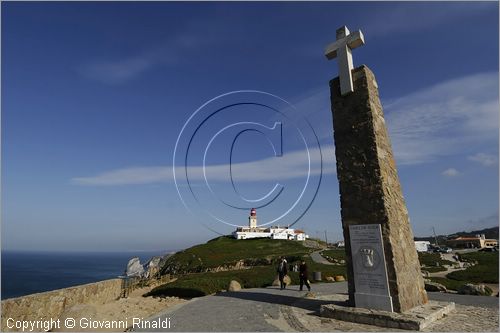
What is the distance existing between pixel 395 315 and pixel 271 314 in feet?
15.1

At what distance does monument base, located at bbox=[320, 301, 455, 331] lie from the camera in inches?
419

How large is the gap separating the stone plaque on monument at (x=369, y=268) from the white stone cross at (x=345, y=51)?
20.2ft

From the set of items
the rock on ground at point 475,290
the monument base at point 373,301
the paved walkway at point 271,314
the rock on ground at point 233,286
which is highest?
the monument base at point 373,301

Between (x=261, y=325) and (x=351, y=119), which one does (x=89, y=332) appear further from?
(x=351, y=119)

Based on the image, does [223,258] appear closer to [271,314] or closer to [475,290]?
[475,290]

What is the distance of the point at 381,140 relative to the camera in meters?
13.7

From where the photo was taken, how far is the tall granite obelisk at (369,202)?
12320mm

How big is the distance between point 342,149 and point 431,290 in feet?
39.4

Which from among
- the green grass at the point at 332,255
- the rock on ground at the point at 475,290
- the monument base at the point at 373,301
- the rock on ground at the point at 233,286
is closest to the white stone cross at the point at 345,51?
the monument base at the point at 373,301

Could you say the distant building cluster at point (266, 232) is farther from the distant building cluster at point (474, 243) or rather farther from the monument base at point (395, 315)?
the monument base at point (395, 315)

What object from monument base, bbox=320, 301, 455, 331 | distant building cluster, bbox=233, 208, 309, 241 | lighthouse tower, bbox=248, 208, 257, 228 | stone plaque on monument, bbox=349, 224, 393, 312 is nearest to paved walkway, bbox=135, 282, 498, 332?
monument base, bbox=320, 301, 455, 331

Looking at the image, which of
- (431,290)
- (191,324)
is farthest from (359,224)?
(431,290)

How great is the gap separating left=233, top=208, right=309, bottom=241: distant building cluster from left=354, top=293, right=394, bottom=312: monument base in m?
103

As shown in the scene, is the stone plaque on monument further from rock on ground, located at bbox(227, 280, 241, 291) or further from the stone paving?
rock on ground, located at bbox(227, 280, 241, 291)
